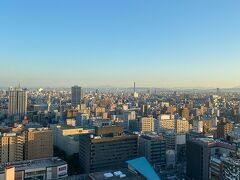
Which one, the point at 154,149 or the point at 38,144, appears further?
the point at 38,144

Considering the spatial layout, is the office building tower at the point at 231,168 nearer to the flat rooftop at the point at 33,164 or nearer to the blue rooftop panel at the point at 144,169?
the blue rooftop panel at the point at 144,169

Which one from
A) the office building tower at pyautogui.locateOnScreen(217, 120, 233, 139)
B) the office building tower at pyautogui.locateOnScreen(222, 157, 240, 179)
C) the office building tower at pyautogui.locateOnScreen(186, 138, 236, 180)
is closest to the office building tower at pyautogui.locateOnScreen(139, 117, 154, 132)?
the office building tower at pyautogui.locateOnScreen(217, 120, 233, 139)

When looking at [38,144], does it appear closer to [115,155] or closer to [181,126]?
[115,155]

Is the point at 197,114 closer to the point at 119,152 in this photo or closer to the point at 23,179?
the point at 119,152

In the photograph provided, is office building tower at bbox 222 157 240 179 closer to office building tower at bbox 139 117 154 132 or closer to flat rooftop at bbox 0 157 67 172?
flat rooftop at bbox 0 157 67 172

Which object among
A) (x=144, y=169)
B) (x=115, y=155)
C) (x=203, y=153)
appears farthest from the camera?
(x=115, y=155)

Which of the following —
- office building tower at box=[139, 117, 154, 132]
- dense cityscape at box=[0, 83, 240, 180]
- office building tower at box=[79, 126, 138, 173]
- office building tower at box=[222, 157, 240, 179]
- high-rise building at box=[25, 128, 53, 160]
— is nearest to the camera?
office building tower at box=[222, 157, 240, 179]

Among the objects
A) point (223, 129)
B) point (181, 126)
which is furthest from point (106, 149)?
point (181, 126)
